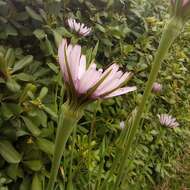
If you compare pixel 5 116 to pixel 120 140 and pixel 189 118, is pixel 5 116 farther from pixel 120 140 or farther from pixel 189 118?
pixel 189 118

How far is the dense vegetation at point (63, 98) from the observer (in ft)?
5.61

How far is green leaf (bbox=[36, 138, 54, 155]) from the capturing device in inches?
70.7

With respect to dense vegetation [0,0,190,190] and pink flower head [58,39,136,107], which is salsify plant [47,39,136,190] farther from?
dense vegetation [0,0,190,190]

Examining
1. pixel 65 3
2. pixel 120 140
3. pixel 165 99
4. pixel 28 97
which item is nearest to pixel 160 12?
pixel 165 99

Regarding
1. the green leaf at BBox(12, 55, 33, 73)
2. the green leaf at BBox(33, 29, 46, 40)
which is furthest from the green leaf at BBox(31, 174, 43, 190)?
the green leaf at BBox(33, 29, 46, 40)

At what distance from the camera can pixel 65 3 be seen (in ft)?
7.07

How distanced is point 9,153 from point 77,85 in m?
0.99

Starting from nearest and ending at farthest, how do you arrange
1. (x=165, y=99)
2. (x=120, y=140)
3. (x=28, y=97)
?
(x=120, y=140) → (x=28, y=97) → (x=165, y=99)

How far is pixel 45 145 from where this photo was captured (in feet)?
5.92

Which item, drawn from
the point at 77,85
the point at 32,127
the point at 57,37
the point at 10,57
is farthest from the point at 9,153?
the point at 77,85

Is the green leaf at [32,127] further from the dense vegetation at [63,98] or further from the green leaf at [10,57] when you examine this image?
the green leaf at [10,57]

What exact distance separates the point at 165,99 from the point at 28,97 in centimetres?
178

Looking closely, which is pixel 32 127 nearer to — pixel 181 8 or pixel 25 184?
pixel 25 184

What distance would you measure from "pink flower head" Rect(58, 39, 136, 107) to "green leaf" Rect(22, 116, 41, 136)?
0.95 m
